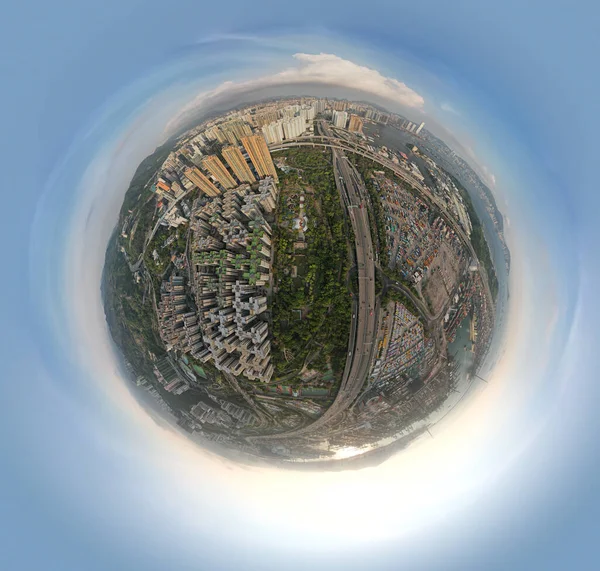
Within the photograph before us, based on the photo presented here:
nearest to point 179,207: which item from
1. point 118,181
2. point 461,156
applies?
point 118,181

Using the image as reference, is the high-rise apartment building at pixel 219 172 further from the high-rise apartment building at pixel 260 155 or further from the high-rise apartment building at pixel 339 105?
the high-rise apartment building at pixel 339 105

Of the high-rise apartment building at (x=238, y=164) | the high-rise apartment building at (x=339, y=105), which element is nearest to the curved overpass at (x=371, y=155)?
the high-rise apartment building at (x=238, y=164)

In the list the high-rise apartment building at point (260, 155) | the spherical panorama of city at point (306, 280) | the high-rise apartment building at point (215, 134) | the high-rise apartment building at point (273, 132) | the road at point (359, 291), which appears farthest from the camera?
the high-rise apartment building at point (215, 134)

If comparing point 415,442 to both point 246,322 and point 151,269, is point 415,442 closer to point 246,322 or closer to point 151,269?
point 246,322

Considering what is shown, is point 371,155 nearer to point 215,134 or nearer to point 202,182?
point 215,134

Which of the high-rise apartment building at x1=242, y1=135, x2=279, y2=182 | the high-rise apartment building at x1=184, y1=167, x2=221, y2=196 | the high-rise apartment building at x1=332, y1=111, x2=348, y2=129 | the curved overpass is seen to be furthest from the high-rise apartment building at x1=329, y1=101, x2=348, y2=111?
the high-rise apartment building at x1=184, y1=167, x2=221, y2=196

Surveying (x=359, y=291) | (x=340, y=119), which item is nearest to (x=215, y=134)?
(x=340, y=119)

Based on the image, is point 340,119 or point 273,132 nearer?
point 273,132
